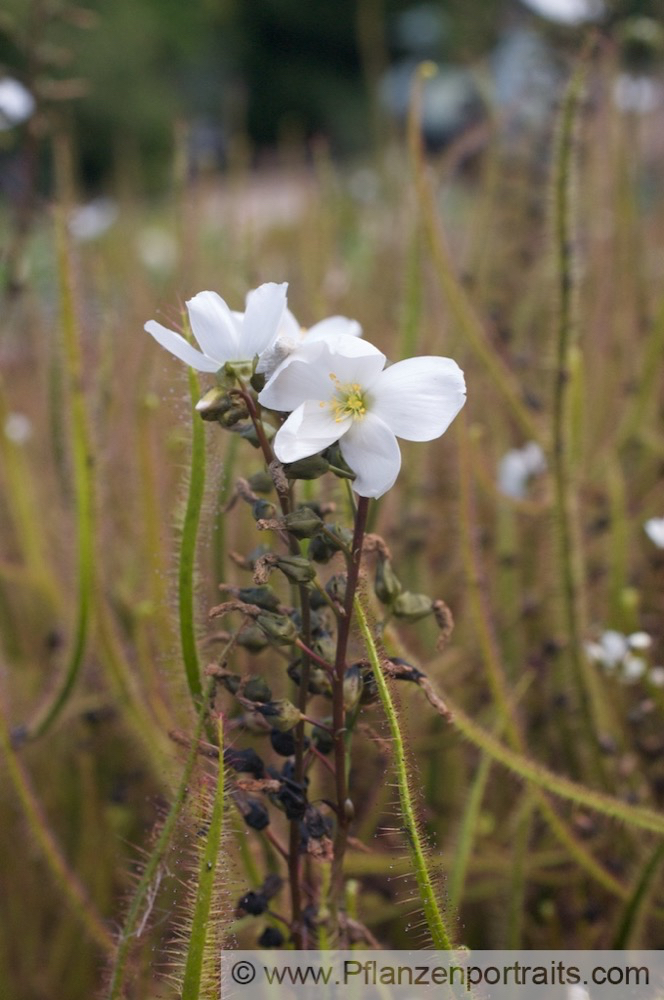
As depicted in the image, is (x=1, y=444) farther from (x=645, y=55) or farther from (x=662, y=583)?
(x=645, y=55)

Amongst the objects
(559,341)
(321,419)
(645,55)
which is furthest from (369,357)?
(645,55)

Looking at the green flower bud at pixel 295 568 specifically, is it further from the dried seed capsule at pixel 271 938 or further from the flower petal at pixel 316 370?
the dried seed capsule at pixel 271 938

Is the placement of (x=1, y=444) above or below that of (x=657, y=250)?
below

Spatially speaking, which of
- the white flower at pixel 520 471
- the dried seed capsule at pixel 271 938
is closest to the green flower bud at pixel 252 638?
the dried seed capsule at pixel 271 938

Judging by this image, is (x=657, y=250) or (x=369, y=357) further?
(x=657, y=250)

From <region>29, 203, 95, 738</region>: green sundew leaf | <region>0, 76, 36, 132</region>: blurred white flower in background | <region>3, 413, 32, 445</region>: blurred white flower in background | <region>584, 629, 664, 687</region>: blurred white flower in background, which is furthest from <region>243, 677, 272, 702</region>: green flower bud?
<region>3, 413, 32, 445</region>: blurred white flower in background

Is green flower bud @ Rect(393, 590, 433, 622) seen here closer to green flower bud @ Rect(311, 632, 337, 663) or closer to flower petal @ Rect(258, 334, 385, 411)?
green flower bud @ Rect(311, 632, 337, 663)

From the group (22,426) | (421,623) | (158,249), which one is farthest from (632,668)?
(158,249)
